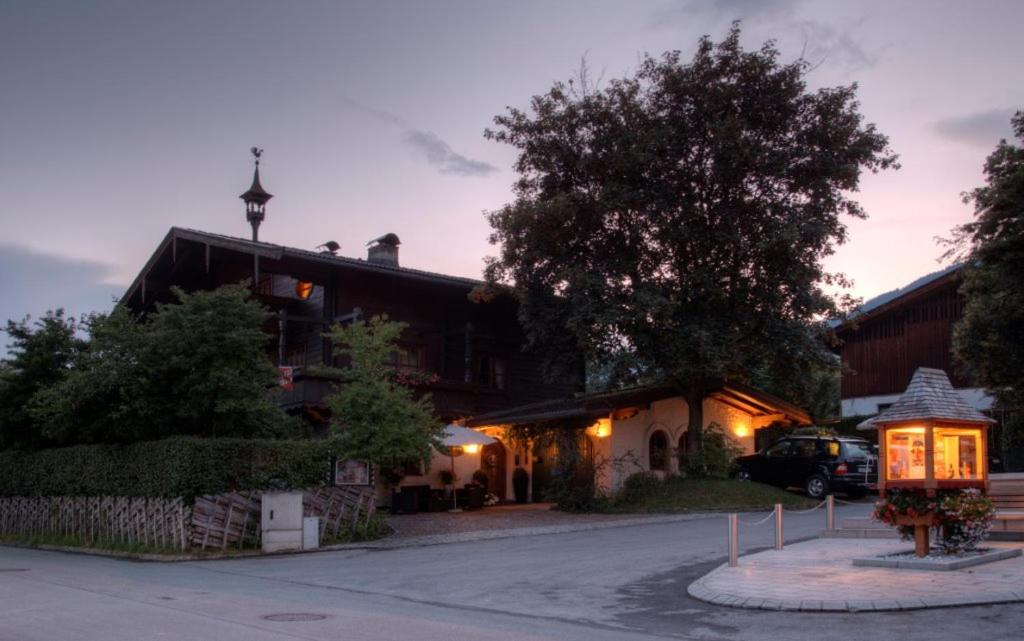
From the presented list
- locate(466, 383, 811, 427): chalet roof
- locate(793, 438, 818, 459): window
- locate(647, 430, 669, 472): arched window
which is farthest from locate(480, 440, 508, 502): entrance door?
locate(793, 438, 818, 459): window

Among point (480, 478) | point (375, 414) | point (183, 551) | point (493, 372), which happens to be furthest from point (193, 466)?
point (493, 372)

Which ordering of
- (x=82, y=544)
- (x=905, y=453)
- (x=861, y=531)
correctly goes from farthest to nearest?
1. (x=82, y=544)
2. (x=861, y=531)
3. (x=905, y=453)

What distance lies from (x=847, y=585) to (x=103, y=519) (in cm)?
1710

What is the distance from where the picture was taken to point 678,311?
94.2 ft

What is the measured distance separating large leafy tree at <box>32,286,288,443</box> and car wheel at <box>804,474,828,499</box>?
1534 centimetres

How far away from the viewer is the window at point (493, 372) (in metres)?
36.1

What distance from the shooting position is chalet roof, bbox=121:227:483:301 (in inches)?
1153

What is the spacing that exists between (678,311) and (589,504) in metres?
6.12

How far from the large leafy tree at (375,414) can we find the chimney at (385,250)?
14.1 meters

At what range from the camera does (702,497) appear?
1085 inches

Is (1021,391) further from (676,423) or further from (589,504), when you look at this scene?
(589,504)

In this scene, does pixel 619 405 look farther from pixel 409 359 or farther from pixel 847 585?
pixel 847 585

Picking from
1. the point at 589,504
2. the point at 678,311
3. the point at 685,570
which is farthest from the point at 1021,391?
the point at 685,570

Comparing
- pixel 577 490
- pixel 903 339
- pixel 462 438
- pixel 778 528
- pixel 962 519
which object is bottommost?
pixel 577 490
